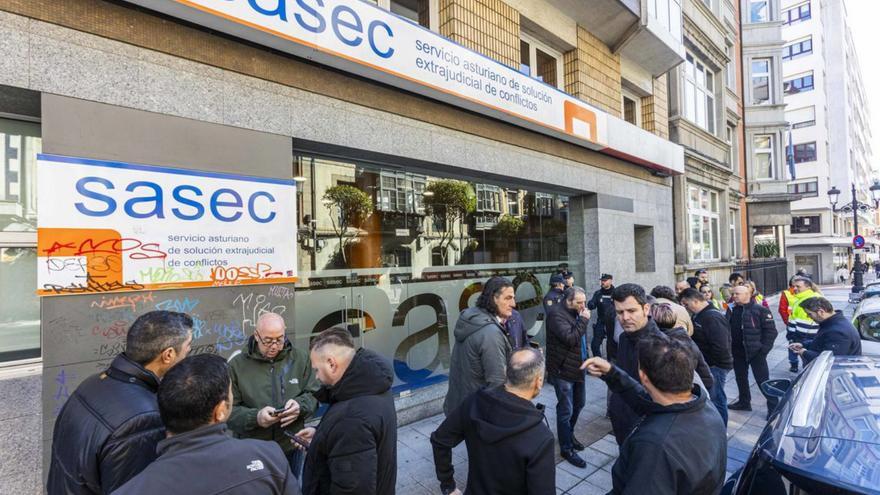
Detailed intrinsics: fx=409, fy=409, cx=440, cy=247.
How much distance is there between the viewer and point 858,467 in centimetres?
165

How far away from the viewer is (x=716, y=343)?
187 inches

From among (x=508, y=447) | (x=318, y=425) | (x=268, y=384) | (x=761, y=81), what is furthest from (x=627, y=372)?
(x=761, y=81)

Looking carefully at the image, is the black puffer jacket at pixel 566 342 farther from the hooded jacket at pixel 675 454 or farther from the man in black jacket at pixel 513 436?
the hooded jacket at pixel 675 454

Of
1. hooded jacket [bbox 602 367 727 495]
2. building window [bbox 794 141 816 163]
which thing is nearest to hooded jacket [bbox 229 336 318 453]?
hooded jacket [bbox 602 367 727 495]

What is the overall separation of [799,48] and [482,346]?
167 ft

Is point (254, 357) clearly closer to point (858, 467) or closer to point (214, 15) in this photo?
point (214, 15)

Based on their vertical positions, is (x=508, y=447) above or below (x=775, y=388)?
above

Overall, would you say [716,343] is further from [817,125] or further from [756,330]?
[817,125]

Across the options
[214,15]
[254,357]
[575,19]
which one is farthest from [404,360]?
[575,19]

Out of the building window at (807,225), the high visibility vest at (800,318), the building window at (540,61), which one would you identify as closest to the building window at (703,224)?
the high visibility vest at (800,318)

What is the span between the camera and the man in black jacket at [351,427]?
1981 mm

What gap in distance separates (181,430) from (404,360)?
4.49m

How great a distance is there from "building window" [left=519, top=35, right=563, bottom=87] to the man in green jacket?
679cm

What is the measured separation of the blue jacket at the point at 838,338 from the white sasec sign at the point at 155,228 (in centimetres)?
585
